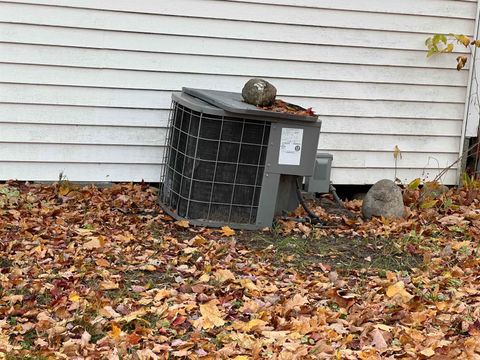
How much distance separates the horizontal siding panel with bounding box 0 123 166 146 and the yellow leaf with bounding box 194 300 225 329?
2.74 metres

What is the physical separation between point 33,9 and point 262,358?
3.77 metres

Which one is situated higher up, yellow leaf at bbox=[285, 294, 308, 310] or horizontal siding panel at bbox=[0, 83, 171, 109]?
horizontal siding panel at bbox=[0, 83, 171, 109]

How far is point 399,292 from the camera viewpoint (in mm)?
5820

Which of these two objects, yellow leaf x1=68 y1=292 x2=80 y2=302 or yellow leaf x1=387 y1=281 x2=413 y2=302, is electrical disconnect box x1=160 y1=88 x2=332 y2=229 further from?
yellow leaf x1=68 y1=292 x2=80 y2=302

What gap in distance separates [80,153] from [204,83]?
3.81ft

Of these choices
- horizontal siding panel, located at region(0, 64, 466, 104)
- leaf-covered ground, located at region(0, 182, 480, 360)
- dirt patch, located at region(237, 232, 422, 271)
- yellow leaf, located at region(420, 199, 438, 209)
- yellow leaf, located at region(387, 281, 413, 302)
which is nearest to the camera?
leaf-covered ground, located at region(0, 182, 480, 360)

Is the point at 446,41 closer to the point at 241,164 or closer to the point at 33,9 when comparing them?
the point at 241,164

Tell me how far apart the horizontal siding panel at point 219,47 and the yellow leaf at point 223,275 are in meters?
2.48

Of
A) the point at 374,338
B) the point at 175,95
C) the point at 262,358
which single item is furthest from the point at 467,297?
the point at 175,95

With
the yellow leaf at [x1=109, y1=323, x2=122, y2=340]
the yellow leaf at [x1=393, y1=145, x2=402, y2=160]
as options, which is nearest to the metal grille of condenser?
the yellow leaf at [x1=393, y1=145, x2=402, y2=160]

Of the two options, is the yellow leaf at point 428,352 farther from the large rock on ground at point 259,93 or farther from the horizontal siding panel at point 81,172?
the horizontal siding panel at point 81,172

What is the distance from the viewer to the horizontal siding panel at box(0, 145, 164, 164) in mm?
Result: 7648

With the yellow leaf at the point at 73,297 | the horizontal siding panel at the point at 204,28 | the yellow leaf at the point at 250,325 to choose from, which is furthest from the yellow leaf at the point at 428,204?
the yellow leaf at the point at 73,297

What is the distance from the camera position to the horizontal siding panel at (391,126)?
8.58 meters
